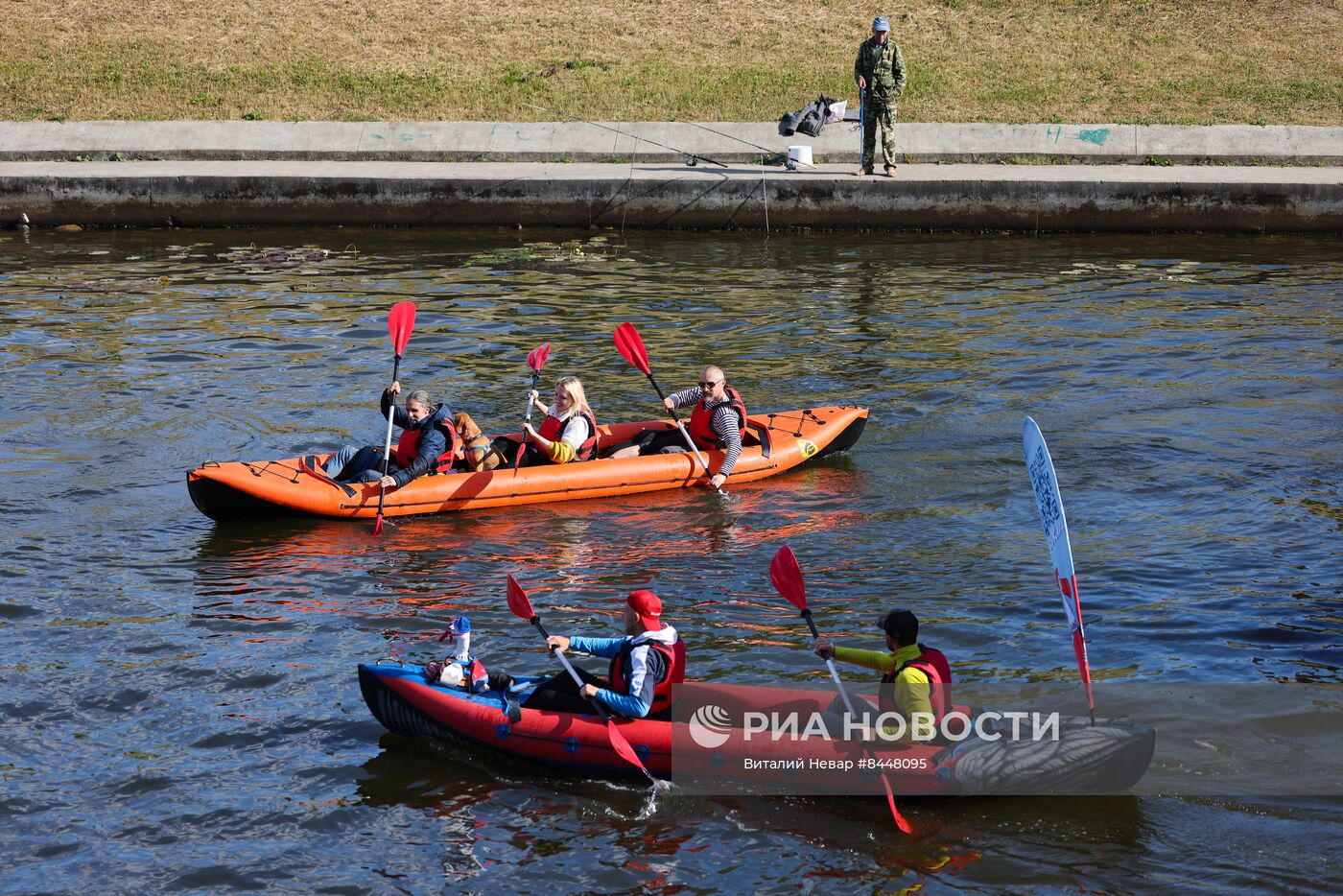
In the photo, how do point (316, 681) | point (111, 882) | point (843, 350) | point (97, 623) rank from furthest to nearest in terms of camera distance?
point (843, 350), point (97, 623), point (316, 681), point (111, 882)

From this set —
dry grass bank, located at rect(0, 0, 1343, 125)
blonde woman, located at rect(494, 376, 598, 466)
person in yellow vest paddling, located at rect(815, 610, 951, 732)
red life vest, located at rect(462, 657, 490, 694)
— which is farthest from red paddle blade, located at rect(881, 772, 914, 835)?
dry grass bank, located at rect(0, 0, 1343, 125)

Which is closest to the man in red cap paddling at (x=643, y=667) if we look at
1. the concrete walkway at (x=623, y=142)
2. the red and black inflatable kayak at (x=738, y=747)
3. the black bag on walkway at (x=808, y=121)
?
the red and black inflatable kayak at (x=738, y=747)

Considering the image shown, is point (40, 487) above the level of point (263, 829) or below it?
above

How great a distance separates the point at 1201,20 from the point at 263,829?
2365 centimetres

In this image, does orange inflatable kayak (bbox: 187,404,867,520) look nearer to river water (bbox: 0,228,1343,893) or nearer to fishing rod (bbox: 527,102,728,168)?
river water (bbox: 0,228,1343,893)

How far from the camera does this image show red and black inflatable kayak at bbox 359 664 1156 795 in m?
7.50

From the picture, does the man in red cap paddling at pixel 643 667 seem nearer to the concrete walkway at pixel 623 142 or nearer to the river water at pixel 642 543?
the river water at pixel 642 543

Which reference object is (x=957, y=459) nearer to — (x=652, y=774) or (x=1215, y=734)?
(x=1215, y=734)

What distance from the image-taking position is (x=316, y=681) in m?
9.00

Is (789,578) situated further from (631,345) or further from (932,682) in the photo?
(631,345)

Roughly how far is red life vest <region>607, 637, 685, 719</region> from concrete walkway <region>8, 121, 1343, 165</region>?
15458 mm

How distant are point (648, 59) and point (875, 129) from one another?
19.2 feet

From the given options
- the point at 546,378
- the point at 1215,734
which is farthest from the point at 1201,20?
the point at 1215,734

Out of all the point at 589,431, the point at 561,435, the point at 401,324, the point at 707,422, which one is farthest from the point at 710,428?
the point at 401,324
